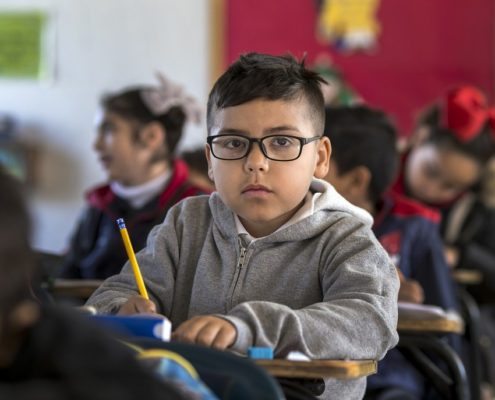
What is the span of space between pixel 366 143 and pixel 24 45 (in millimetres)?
2665

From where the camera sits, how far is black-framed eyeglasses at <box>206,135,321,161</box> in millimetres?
1571

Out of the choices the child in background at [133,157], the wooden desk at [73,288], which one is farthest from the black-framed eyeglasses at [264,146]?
the child in background at [133,157]

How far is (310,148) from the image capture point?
163 centimetres

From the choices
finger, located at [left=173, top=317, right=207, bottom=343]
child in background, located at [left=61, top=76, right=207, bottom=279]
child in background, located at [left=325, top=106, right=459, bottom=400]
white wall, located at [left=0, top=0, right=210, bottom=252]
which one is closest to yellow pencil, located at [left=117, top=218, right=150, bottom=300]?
finger, located at [left=173, top=317, right=207, bottom=343]

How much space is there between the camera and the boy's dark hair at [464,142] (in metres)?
3.73

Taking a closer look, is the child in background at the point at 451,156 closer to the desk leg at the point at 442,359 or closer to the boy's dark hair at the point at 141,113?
the boy's dark hair at the point at 141,113

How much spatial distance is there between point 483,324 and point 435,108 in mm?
836

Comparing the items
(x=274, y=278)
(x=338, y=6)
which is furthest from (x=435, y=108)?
(x=274, y=278)

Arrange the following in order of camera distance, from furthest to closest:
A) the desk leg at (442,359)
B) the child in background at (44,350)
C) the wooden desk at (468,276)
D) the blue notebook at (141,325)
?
the wooden desk at (468,276)
the desk leg at (442,359)
the blue notebook at (141,325)
the child in background at (44,350)

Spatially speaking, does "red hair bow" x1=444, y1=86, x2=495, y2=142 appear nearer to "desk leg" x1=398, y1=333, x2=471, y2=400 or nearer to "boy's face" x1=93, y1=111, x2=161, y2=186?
"boy's face" x1=93, y1=111, x2=161, y2=186

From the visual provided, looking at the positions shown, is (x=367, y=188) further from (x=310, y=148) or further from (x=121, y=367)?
(x=121, y=367)

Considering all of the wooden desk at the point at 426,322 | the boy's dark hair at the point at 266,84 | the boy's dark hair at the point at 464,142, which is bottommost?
the wooden desk at the point at 426,322

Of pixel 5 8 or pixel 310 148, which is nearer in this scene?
pixel 310 148

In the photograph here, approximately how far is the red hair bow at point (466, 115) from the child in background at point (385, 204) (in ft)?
2.52
